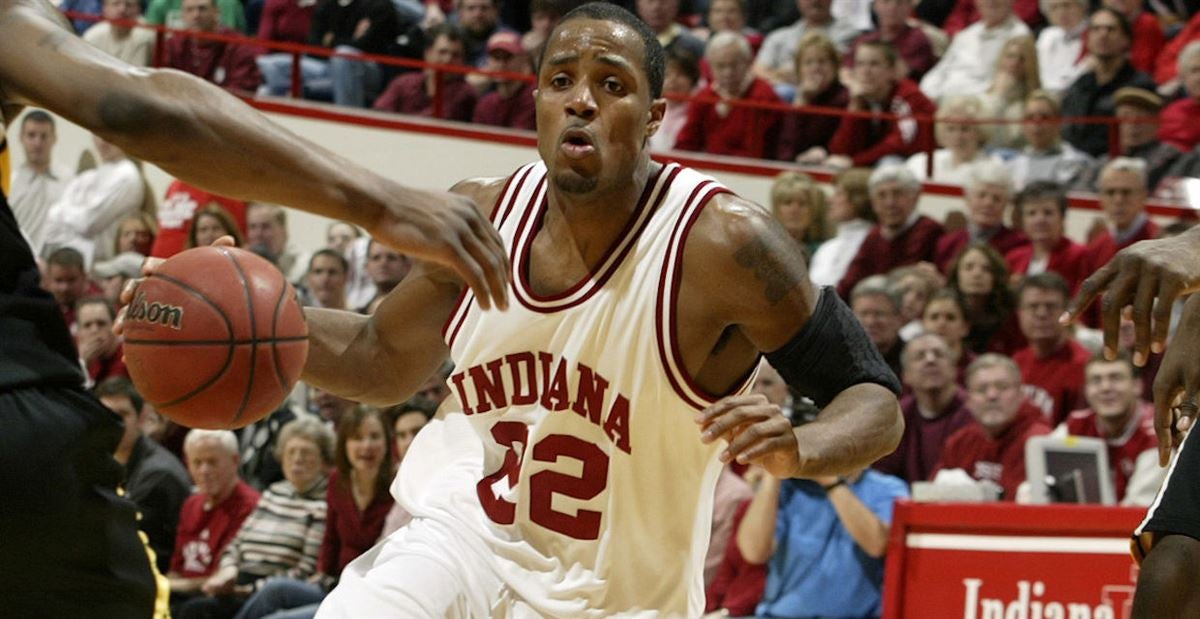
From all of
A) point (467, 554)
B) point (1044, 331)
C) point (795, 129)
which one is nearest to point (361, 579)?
point (467, 554)

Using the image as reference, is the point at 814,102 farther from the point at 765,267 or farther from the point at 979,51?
the point at 765,267

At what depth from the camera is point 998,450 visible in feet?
26.1

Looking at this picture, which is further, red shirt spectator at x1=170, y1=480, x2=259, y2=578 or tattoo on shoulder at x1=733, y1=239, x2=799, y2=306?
red shirt spectator at x1=170, y1=480, x2=259, y2=578

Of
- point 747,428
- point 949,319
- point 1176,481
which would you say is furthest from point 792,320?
point 949,319

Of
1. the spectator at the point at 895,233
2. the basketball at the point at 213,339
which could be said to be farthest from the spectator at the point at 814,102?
the basketball at the point at 213,339

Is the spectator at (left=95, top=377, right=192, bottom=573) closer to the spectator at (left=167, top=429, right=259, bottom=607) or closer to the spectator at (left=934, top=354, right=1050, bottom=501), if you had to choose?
the spectator at (left=167, top=429, right=259, bottom=607)

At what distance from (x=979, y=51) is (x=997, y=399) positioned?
524cm

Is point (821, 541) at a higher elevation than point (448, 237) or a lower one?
lower

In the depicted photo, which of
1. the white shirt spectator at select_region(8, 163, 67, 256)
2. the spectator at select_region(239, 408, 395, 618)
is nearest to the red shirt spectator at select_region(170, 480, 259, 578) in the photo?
the spectator at select_region(239, 408, 395, 618)

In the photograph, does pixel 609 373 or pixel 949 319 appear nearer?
pixel 609 373

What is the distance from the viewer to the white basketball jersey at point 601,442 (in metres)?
4.18

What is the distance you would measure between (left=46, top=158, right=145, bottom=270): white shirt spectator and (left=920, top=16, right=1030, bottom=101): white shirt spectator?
5560 mm

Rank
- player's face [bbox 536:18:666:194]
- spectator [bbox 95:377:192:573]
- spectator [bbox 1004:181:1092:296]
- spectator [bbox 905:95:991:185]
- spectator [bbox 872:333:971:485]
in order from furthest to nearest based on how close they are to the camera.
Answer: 1. spectator [bbox 905:95:991:185]
2. spectator [bbox 1004:181:1092:296]
3. spectator [bbox 95:377:192:573]
4. spectator [bbox 872:333:971:485]
5. player's face [bbox 536:18:666:194]

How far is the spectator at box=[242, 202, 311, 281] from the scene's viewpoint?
36.8 feet
